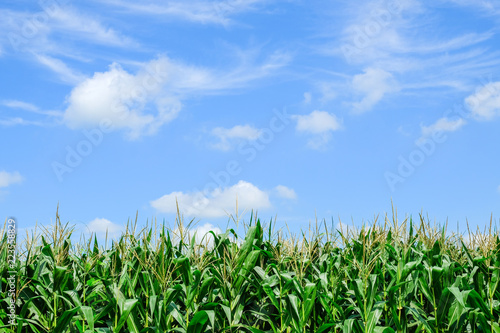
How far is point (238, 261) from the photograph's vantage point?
6.59 meters

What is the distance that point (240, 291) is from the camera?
21.3ft

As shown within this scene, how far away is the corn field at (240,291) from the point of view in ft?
20.3

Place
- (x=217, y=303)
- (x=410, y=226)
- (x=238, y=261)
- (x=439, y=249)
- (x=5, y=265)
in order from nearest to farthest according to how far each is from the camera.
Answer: (x=217, y=303) < (x=238, y=261) < (x=5, y=265) < (x=439, y=249) < (x=410, y=226)

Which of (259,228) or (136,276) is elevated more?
(259,228)

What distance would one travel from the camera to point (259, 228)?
7266 mm

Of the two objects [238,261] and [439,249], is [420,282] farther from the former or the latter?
[238,261]

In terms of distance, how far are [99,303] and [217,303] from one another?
2.05 meters

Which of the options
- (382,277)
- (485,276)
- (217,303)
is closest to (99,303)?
(217,303)

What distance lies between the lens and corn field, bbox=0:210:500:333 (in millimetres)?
6195

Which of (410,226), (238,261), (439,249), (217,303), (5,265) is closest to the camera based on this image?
(217,303)

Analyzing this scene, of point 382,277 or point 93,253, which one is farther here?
point 93,253

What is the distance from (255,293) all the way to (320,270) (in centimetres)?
116

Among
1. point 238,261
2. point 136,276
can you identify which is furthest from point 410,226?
point 136,276

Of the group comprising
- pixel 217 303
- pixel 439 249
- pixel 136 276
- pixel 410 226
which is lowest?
pixel 217 303
